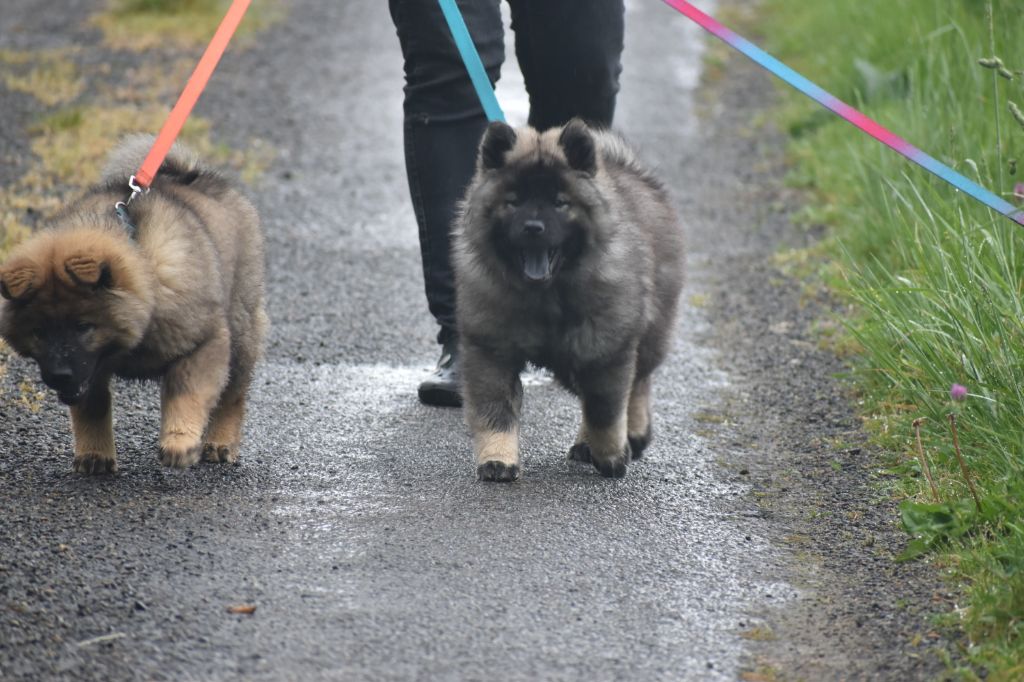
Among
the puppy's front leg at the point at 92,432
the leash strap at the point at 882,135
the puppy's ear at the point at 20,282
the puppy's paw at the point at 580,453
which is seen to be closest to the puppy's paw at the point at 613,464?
the puppy's paw at the point at 580,453

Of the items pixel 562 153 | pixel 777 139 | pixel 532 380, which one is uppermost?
pixel 562 153

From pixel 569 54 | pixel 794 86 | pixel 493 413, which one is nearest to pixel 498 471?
pixel 493 413

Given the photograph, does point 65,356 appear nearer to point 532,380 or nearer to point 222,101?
point 532,380

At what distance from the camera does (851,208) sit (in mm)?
6930

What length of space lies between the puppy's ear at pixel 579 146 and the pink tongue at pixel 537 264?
285mm

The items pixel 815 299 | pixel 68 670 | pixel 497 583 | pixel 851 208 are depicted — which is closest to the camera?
pixel 68 670

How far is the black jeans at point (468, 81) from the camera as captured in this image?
479 cm

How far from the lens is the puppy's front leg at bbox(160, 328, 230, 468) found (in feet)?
13.4

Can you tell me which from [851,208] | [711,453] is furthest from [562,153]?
[851,208]

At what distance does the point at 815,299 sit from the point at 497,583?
331 centimetres

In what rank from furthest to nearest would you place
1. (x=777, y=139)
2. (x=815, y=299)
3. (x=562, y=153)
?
(x=777, y=139), (x=815, y=299), (x=562, y=153)

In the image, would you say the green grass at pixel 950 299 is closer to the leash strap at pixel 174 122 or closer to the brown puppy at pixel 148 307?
the brown puppy at pixel 148 307

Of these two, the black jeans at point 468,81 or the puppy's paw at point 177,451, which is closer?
the puppy's paw at point 177,451

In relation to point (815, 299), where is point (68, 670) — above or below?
above
